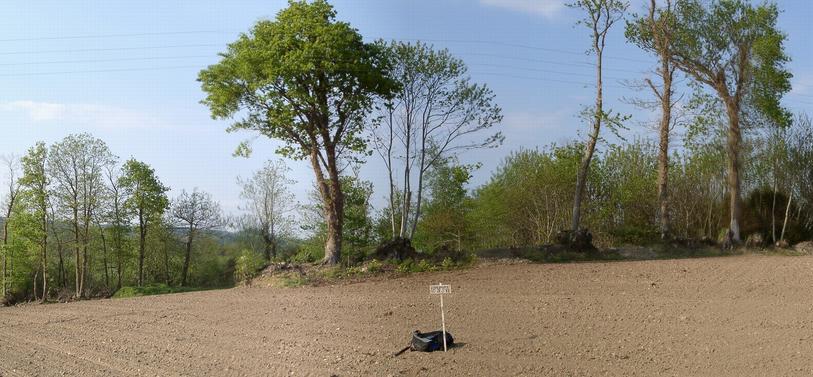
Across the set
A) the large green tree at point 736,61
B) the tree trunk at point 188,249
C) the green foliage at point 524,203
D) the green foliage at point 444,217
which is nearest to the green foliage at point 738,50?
the large green tree at point 736,61

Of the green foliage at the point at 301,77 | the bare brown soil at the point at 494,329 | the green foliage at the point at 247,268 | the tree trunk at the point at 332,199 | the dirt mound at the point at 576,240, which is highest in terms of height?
the green foliage at the point at 301,77

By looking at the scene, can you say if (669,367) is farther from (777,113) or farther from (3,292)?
(3,292)

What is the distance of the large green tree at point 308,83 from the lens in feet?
62.0

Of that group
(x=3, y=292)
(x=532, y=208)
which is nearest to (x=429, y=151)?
(x=532, y=208)

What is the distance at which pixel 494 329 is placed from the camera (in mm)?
9664

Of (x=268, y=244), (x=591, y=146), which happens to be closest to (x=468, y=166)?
(x=591, y=146)

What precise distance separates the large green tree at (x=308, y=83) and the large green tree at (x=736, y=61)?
11105mm

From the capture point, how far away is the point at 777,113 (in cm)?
2223

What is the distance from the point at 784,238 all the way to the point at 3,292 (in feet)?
123

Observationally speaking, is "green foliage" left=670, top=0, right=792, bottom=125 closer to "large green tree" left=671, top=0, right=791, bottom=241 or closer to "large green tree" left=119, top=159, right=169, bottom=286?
"large green tree" left=671, top=0, right=791, bottom=241

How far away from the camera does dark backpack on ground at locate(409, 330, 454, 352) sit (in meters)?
8.78

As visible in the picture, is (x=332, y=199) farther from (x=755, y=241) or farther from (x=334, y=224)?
(x=755, y=241)

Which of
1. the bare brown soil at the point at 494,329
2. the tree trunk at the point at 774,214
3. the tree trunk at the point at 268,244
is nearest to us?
the bare brown soil at the point at 494,329

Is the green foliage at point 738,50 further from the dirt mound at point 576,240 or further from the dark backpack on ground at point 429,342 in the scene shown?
the dark backpack on ground at point 429,342
